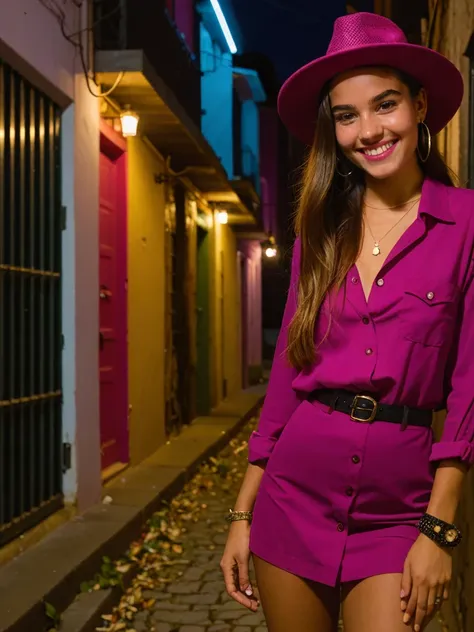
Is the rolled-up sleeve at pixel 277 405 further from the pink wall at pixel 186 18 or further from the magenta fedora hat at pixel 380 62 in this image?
the pink wall at pixel 186 18

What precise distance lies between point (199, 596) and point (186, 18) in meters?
9.20

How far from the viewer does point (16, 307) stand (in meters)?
4.82

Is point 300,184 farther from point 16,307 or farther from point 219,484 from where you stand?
point 219,484

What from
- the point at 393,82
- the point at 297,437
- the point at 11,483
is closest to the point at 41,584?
the point at 11,483

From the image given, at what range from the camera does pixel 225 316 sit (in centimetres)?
1521

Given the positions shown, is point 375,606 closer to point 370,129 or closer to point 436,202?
point 436,202

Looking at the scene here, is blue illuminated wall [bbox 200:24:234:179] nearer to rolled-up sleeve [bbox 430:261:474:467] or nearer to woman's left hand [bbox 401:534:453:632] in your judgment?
rolled-up sleeve [bbox 430:261:474:467]

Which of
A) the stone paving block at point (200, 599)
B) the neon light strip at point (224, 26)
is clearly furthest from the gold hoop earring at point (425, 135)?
the neon light strip at point (224, 26)

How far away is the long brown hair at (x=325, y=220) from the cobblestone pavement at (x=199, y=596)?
2852 mm

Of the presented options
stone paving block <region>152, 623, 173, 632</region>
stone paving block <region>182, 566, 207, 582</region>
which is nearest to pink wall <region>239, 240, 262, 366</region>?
stone paving block <region>182, 566, 207, 582</region>

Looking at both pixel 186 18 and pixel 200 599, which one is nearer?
pixel 200 599

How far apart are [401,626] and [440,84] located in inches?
50.5

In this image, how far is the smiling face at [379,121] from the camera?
1851mm

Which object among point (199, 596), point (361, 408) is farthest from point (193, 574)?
point (361, 408)
